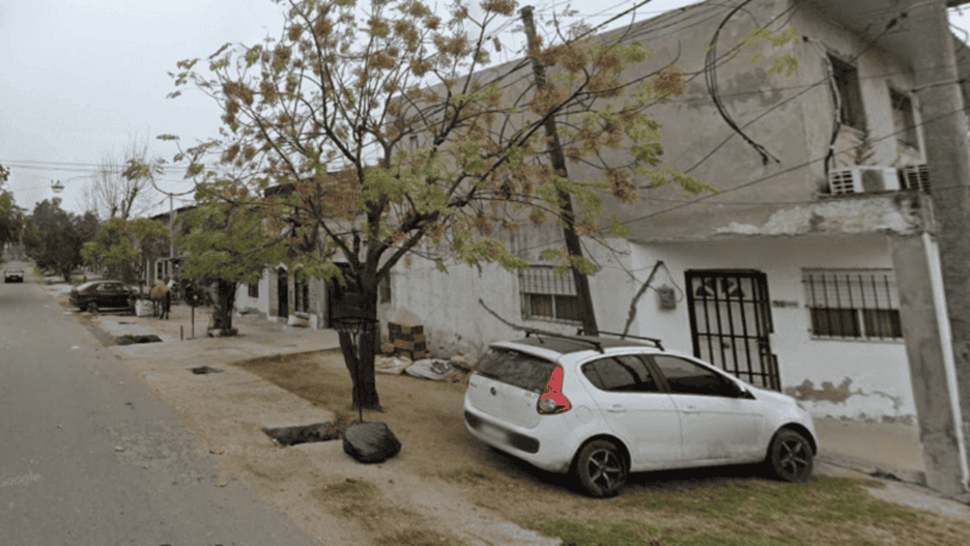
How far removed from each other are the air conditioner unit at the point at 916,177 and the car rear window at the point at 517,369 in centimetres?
646

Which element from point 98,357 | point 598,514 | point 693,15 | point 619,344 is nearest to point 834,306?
point 619,344

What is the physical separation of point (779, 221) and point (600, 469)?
17.0 feet

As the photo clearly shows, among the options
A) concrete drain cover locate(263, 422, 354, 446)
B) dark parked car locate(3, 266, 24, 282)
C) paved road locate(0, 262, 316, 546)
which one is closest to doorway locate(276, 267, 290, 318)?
paved road locate(0, 262, 316, 546)

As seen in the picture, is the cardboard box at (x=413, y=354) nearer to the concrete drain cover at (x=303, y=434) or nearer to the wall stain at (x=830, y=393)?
the concrete drain cover at (x=303, y=434)

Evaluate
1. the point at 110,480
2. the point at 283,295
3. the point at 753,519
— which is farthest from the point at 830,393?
the point at 283,295

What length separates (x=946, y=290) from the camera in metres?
5.21

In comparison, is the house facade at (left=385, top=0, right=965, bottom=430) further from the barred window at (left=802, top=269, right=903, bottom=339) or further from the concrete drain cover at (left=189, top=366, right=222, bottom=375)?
the concrete drain cover at (left=189, top=366, right=222, bottom=375)

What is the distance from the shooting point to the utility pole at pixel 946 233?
16.8 feet

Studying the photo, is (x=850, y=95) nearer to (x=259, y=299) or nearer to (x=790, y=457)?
(x=790, y=457)

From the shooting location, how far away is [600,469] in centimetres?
464

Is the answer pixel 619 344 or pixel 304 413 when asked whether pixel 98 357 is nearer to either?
pixel 304 413

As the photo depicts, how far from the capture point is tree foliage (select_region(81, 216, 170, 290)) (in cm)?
1878

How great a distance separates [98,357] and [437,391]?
24.7 feet

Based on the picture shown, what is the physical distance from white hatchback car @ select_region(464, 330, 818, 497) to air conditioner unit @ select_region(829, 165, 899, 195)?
3700 millimetres
